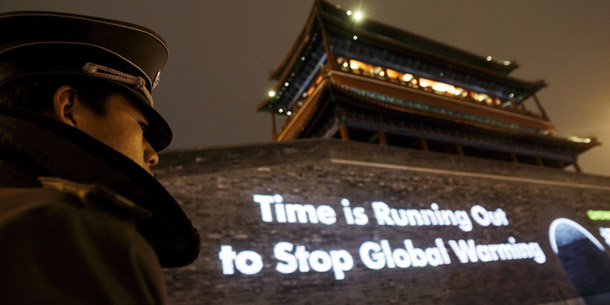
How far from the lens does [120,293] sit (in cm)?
47

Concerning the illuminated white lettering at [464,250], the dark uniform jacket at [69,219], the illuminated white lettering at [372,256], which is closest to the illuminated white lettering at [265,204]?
the illuminated white lettering at [372,256]

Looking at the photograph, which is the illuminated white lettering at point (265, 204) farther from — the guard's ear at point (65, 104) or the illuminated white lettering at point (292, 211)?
the guard's ear at point (65, 104)

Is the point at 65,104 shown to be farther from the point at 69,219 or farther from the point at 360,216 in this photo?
the point at 360,216

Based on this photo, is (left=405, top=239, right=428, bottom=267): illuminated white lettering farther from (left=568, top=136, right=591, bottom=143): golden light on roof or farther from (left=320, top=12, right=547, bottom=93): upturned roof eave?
(left=568, top=136, right=591, bottom=143): golden light on roof

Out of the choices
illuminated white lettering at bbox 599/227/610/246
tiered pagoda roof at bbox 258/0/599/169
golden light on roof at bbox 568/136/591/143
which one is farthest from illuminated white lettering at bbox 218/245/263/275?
golden light on roof at bbox 568/136/591/143

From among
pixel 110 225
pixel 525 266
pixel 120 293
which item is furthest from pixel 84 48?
pixel 525 266

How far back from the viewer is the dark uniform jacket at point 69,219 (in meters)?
0.42

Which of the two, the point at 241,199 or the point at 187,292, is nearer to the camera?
the point at 187,292

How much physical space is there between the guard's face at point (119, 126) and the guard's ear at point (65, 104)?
3 cm

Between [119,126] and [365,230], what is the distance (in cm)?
710

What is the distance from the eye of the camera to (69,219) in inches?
18.7

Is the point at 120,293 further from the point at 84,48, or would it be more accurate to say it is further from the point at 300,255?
the point at 300,255

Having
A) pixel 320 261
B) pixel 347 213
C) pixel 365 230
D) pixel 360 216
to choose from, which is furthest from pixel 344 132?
pixel 320 261

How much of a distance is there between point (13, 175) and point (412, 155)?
33.2 feet
